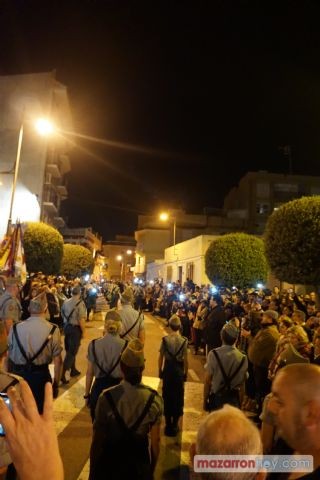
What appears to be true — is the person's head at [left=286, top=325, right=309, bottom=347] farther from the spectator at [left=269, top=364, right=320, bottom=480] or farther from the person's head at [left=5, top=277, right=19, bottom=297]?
the person's head at [left=5, top=277, right=19, bottom=297]

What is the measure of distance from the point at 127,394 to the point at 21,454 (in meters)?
2.36

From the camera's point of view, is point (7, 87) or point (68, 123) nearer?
point (7, 87)

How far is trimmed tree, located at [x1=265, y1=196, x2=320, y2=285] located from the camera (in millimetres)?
15680

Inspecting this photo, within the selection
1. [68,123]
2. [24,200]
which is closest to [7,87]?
[68,123]

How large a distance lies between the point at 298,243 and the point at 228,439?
1518cm

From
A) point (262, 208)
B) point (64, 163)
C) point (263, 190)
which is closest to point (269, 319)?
point (64, 163)

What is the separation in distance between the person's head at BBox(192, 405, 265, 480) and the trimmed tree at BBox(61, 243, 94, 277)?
1663 inches

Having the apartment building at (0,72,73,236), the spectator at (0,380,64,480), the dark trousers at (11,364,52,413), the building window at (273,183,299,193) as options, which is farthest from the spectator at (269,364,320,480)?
the building window at (273,183,299,193)

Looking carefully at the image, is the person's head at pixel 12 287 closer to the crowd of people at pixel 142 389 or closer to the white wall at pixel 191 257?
the crowd of people at pixel 142 389

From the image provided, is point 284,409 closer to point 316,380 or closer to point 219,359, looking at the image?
point 316,380

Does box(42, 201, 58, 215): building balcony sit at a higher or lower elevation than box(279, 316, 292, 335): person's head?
higher

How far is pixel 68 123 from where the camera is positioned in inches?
2072

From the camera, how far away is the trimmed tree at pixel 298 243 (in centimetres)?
1568

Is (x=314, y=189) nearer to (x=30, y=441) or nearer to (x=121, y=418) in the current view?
(x=121, y=418)
